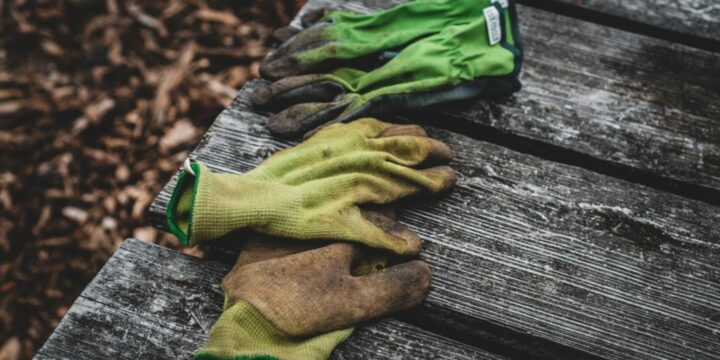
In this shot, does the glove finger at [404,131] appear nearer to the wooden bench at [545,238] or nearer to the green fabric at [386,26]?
the wooden bench at [545,238]

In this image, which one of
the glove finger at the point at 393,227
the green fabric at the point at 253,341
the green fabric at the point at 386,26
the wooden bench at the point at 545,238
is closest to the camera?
the green fabric at the point at 253,341

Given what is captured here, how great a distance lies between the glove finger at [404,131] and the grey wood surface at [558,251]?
0.10m

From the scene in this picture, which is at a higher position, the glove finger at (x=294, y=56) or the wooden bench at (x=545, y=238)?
the glove finger at (x=294, y=56)

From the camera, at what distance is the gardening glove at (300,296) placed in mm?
1126

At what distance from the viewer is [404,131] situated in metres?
1.63

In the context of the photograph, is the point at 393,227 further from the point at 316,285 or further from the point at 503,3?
the point at 503,3

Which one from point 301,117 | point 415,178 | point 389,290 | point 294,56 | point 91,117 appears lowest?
point 91,117

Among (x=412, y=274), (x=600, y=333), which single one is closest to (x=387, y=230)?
(x=412, y=274)

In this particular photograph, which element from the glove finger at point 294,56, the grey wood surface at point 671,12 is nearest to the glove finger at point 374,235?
the glove finger at point 294,56

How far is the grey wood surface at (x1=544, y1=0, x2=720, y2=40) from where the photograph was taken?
212cm

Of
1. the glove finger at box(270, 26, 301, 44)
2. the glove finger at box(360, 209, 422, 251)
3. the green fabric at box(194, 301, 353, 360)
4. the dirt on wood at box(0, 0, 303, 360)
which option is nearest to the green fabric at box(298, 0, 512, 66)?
the glove finger at box(270, 26, 301, 44)

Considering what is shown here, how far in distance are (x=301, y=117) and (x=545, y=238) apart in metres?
0.75

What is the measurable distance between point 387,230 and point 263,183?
0.32 m

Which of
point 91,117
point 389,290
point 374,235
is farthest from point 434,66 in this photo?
point 91,117
